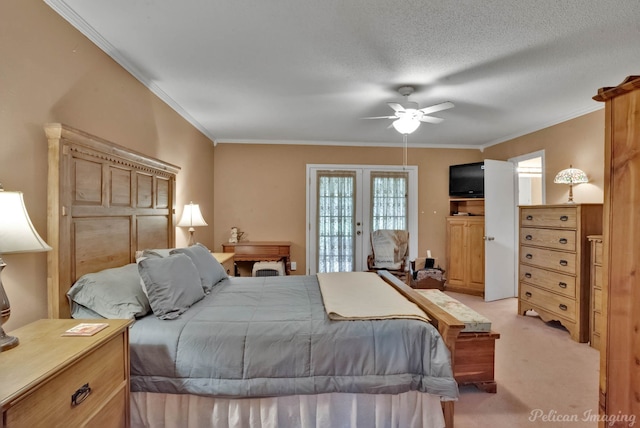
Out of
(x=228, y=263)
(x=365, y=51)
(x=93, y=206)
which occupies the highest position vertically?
(x=365, y=51)

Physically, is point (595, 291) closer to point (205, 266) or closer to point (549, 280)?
point (549, 280)

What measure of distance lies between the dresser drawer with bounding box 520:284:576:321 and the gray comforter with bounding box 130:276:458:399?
2.34m

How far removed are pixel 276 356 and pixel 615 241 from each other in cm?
155

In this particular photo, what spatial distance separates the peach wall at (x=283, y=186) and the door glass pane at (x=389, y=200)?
25 cm

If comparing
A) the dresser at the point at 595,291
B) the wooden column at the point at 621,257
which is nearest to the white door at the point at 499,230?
the dresser at the point at 595,291

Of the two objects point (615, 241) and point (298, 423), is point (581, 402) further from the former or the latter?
point (298, 423)

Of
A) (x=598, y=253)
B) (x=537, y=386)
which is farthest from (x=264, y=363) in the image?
(x=598, y=253)

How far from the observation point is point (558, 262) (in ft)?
10.6

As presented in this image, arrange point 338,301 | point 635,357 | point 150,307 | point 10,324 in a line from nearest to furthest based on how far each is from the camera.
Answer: point 635,357 < point 10,324 < point 150,307 < point 338,301

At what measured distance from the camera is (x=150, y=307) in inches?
72.0

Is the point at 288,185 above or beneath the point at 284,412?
above

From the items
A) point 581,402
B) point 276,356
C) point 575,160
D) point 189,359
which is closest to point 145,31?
point 189,359

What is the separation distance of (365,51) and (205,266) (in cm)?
206

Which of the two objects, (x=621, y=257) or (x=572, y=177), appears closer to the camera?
(x=621, y=257)
